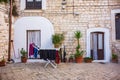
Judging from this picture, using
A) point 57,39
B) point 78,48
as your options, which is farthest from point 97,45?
point 57,39

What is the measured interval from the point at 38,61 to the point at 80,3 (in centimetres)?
461

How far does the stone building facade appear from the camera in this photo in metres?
15.1

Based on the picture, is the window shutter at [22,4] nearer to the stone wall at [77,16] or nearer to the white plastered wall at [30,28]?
the stone wall at [77,16]

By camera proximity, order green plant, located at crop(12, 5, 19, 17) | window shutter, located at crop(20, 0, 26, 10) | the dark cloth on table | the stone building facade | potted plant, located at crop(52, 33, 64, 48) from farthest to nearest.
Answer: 1. window shutter, located at crop(20, 0, 26, 10)
2. green plant, located at crop(12, 5, 19, 17)
3. the stone building facade
4. potted plant, located at crop(52, 33, 64, 48)
5. the dark cloth on table

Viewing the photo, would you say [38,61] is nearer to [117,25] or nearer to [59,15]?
[59,15]

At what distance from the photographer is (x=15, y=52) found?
1529 cm

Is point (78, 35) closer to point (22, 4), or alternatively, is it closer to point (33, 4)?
point (33, 4)

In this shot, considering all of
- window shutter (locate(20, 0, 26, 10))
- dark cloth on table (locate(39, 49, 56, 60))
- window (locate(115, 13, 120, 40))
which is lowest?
dark cloth on table (locate(39, 49, 56, 60))

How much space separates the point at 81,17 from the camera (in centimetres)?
1526

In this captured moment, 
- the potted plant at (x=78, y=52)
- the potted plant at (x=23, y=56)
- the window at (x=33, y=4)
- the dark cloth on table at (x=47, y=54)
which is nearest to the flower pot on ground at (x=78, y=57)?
the potted plant at (x=78, y=52)

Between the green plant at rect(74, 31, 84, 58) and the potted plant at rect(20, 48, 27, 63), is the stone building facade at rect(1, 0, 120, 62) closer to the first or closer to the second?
the green plant at rect(74, 31, 84, 58)

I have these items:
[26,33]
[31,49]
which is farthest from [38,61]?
[26,33]

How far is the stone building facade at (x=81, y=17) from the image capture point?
15.1 m

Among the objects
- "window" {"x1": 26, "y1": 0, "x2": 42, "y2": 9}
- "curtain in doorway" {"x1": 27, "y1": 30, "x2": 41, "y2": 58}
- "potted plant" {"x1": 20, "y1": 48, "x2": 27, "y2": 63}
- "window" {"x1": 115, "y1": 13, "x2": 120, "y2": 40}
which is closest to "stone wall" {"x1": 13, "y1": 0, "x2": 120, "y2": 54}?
"window" {"x1": 26, "y1": 0, "x2": 42, "y2": 9}
